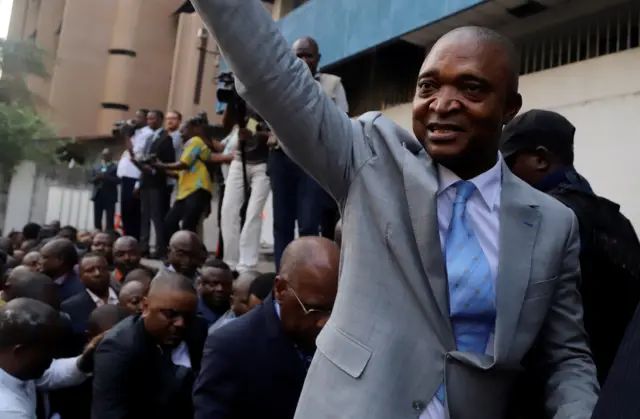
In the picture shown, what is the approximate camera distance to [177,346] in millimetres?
3697

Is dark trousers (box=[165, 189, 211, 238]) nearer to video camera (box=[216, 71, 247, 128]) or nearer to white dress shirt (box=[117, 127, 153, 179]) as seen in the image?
white dress shirt (box=[117, 127, 153, 179])

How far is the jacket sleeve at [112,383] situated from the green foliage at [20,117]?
1557 centimetres

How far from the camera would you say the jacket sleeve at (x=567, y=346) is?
1496 mm

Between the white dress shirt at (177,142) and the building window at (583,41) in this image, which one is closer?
the building window at (583,41)

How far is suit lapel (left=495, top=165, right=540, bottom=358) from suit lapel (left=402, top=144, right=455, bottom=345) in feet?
0.36

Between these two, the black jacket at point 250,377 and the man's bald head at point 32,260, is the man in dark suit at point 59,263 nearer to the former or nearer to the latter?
the man's bald head at point 32,260

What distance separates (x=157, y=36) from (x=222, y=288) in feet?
73.8

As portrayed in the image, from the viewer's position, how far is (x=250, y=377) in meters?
2.53

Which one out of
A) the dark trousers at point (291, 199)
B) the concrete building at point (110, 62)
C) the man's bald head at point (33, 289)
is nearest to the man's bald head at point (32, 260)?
the man's bald head at point (33, 289)

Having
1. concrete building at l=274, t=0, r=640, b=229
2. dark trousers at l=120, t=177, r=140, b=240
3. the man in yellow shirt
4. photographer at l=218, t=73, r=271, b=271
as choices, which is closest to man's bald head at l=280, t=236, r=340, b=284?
photographer at l=218, t=73, r=271, b=271

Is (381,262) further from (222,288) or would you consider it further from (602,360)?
(222,288)

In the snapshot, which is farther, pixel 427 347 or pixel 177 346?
pixel 177 346

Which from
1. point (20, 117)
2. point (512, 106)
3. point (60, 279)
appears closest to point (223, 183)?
point (60, 279)

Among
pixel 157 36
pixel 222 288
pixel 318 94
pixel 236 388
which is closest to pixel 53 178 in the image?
pixel 157 36
